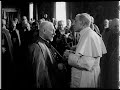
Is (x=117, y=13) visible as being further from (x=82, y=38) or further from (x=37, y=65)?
(x=37, y=65)

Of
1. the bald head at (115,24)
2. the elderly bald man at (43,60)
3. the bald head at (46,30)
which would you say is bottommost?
the elderly bald man at (43,60)

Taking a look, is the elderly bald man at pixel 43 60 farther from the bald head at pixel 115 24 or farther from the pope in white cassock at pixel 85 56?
the bald head at pixel 115 24

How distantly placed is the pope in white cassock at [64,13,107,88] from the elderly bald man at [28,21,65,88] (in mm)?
246

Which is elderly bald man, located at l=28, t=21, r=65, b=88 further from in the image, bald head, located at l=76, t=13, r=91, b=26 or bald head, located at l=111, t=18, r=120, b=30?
bald head, located at l=111, t=18, r=120, b=30

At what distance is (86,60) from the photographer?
2.37 m

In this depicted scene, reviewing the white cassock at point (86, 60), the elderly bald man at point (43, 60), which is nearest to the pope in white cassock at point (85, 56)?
the white cassock at point (86, 60)

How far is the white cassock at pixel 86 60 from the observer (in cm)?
239

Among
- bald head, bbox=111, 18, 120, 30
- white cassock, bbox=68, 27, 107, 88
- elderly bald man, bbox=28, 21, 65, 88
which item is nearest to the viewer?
white cassock, bbox=68, 27, 107, 88

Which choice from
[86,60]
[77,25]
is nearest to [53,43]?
[77,25]

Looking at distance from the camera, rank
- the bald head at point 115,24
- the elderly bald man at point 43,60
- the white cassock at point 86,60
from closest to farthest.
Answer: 1. the white cassock at point 86,60
2. the elderly bald man at point 43,60
3. the bald head at point 115,24

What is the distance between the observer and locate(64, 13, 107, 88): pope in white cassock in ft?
7.86

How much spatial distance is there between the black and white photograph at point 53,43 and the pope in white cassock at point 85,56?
1 centimetres

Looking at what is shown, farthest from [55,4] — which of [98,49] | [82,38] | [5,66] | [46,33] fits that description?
[5,66]

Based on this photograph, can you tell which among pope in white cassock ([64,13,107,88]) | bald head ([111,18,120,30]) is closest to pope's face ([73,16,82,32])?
pope in white cassock ([64,13,107,88])
